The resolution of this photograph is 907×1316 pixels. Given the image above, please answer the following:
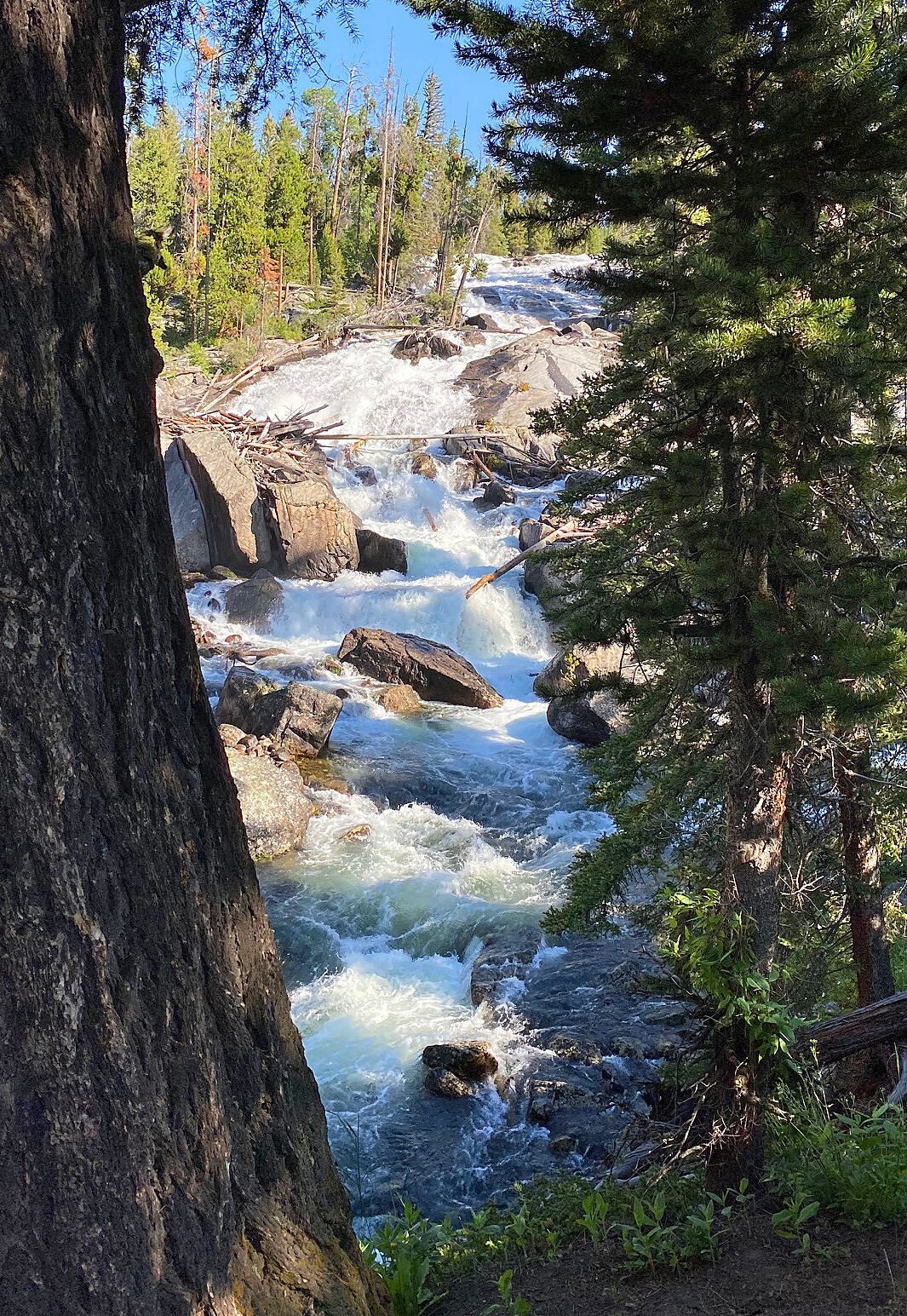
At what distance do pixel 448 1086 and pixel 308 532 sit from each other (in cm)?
1390

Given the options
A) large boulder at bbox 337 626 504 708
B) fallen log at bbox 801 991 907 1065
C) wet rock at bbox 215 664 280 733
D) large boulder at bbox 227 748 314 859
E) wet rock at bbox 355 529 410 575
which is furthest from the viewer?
wet rock at bbox 355 529 410 575

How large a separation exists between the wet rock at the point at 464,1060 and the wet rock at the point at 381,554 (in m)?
13.3

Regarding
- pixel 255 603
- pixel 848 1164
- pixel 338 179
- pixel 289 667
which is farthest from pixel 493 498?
pixel 338 179

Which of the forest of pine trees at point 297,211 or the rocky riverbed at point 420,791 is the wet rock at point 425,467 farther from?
the forest of pine trees at point 297,211

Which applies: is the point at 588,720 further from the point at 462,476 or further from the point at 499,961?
the point at 462,476

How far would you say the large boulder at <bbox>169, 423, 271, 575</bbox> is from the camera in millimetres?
20516

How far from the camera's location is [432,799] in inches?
530

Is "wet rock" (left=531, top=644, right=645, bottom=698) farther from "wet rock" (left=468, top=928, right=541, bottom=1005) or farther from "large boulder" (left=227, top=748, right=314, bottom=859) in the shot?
"wet rock" (left=468, top=928, right=541, bottom=1005)

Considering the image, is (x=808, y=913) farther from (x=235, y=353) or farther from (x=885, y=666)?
(x=235, y=353)

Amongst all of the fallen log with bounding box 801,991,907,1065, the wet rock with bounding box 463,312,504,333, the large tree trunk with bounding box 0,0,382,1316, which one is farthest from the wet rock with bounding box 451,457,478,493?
the large tree trunk with bounding box 0,0,382,1316

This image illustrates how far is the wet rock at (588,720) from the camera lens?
50.0ft

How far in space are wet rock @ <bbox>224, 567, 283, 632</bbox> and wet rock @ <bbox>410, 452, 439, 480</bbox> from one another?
606 cm

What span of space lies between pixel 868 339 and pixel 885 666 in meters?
1.29

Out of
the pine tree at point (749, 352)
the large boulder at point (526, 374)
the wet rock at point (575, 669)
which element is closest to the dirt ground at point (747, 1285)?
the pine tree at point (749, 352)
